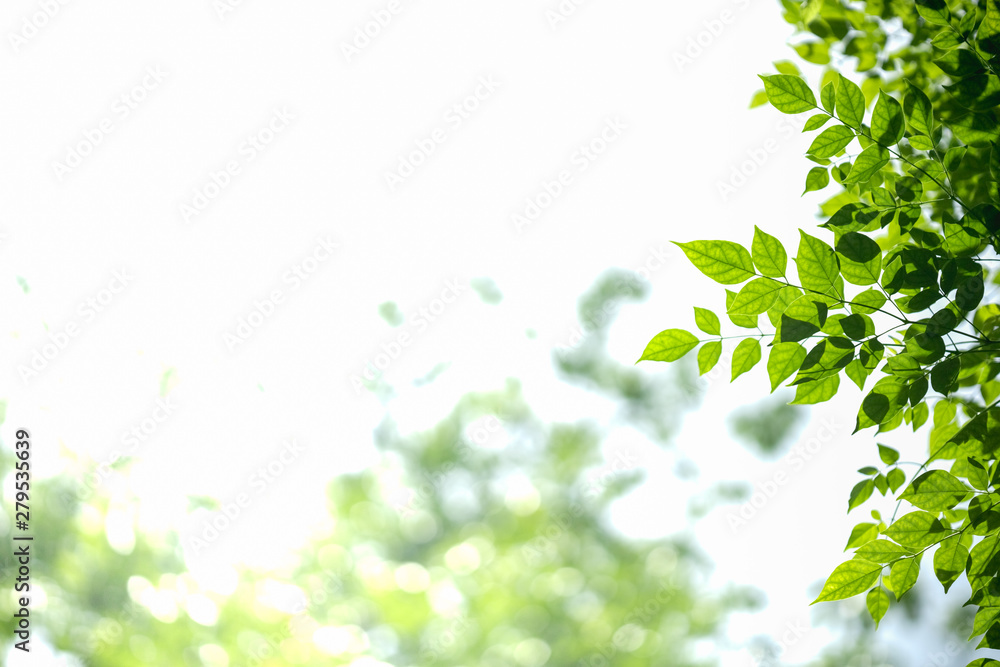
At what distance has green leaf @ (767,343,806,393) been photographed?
442 millimetres

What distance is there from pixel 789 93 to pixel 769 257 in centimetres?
15

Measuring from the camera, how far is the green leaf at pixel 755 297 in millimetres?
453

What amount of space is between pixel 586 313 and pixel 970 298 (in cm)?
465

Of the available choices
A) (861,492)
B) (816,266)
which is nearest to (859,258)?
(816,266)

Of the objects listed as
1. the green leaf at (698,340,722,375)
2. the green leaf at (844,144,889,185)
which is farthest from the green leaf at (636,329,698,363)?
the green leaf at (844,144,889,185)

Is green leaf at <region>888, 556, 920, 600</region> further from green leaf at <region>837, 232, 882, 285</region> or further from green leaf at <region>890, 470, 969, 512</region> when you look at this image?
green leaf at <region>837, 232, 882, 285</region>

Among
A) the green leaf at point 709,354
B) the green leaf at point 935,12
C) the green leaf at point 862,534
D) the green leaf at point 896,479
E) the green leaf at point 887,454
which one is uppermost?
the green leaf at point 935,12

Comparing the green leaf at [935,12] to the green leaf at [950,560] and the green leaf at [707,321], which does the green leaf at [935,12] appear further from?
the green leaf at [950,560]

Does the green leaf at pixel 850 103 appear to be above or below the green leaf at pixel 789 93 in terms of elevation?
above

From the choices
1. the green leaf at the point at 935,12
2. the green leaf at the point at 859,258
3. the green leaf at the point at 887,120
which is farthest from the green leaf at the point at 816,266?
the green leaf at the point at 935,12

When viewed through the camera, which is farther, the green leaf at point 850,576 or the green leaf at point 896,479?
the green leaf at point 896,479

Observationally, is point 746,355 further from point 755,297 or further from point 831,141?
point 831,141

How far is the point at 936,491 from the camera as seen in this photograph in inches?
17.5

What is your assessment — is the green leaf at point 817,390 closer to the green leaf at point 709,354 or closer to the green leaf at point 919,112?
the green leaf at point 709,354
